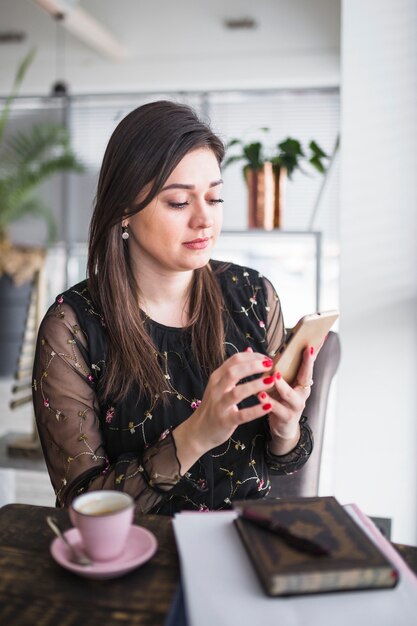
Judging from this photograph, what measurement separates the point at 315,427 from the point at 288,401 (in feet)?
1.18

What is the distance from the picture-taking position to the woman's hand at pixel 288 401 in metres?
1.09

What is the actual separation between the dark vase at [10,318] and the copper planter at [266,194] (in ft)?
11.3

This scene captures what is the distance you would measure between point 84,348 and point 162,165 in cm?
39

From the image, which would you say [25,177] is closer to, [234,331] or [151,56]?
[151,56]

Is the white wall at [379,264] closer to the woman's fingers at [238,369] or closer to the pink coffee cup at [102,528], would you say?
the woman's fingers at [238,369]

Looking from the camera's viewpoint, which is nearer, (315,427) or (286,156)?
(315,427)

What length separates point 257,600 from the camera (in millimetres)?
669

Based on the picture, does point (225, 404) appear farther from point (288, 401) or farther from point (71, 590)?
point (71, 590)

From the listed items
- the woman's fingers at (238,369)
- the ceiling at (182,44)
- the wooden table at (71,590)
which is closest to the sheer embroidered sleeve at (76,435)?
the woman's fingers at (238,369)

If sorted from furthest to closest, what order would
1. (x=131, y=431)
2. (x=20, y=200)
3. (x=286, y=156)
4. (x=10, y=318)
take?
(x=20, y=200) → (x=10, y=318) → (x=286, y=156) → (x=131, y=431)

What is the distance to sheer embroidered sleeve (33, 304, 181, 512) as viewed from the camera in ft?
3.67

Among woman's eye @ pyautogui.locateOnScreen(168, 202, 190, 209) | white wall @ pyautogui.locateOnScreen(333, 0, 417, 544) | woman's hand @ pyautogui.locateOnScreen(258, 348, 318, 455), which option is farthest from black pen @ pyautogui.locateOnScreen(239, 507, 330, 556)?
white wall @ pyautogui.locateOnScreen(333, 0, 417, 544)

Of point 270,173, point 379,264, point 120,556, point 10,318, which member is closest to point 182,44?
point 10,318

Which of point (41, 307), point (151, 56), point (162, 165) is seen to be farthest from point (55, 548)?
point (151, 56)
